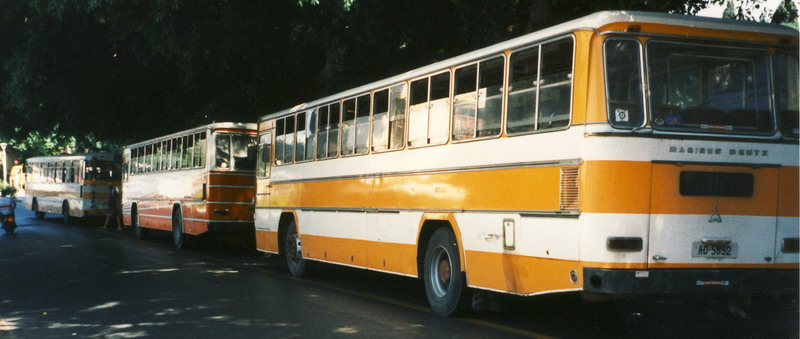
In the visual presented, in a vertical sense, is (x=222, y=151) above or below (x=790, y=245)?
above

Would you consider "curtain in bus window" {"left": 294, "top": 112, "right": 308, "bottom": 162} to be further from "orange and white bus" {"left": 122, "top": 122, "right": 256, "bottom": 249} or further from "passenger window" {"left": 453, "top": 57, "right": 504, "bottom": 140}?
"passenger window" {"left": 453, "top": 57, "right": 504, "bottom": 140}

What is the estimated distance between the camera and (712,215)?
798 cm

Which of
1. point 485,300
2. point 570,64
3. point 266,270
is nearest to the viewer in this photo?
point 570,64

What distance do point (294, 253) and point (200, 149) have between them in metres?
7.33

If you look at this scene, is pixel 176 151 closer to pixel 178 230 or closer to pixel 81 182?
pixel 178 230

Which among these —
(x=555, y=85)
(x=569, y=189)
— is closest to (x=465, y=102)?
(x=555, y=85)

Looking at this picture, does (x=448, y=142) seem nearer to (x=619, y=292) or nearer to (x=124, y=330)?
(x=619, y=292)

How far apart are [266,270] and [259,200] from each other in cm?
155

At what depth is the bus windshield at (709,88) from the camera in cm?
802

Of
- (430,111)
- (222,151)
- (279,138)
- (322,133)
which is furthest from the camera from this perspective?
(222,151)

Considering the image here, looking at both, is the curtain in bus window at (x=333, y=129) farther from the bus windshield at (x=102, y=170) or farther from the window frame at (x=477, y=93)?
the bus windshield at (x=102, y=170)

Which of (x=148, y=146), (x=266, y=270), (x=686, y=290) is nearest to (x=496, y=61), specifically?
(x=686, y=290)

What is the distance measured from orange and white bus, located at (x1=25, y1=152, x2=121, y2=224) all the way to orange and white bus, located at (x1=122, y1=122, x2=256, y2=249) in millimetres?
11327

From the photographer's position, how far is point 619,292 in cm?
770
